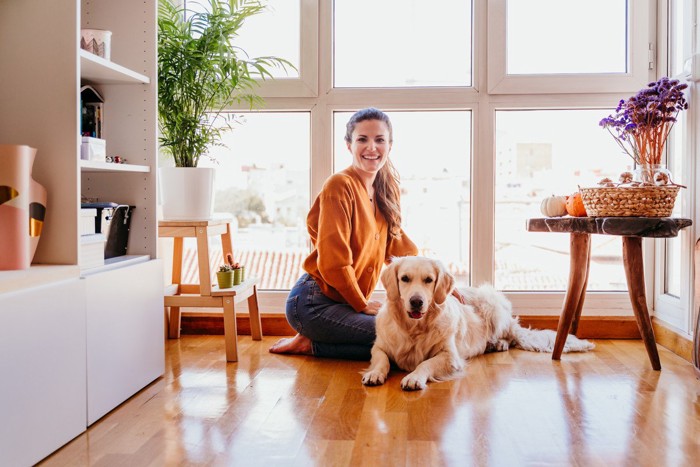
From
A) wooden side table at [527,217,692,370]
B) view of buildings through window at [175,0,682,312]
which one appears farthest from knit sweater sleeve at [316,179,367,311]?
wooden side table at [527,217,692,370]

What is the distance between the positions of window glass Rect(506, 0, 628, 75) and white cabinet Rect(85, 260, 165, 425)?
7.14 feet

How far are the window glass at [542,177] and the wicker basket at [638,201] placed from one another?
2.91 feet

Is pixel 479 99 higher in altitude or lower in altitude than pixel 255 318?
higher

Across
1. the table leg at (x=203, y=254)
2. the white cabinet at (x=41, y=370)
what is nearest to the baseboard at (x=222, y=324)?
the table leg at (x=203, y=254)

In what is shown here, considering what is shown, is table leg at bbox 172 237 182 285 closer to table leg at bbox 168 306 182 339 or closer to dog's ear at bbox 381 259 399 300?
table leg at bbox 168 306 182 339

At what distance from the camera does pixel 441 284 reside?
2641mm

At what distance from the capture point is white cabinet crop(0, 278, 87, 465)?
161cm

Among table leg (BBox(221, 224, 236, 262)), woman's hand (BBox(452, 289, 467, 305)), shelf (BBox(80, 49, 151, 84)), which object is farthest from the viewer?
table leg (BBox(221, 224, 236, 262))

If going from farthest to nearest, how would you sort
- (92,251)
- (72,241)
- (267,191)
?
(267,191), (92,251), (72,241)

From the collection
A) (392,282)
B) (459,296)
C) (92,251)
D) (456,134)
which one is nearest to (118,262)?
(92,251)

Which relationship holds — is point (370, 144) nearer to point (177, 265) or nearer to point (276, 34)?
point (276, 34)

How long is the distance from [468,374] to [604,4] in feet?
6.90

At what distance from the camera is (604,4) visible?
11.1ft

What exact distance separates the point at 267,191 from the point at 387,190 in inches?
30.1
